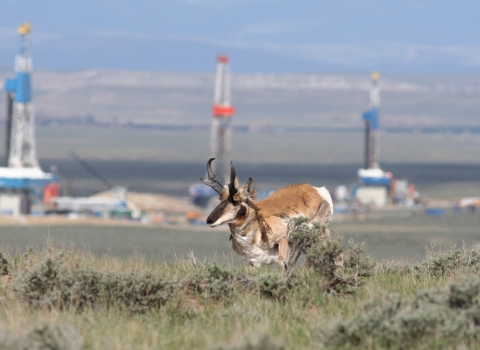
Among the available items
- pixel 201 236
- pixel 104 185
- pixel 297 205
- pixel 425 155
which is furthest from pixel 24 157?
pixel 425 155

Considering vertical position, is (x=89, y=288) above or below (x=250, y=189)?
below

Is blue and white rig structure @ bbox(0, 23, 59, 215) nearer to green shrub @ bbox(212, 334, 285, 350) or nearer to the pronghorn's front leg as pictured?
the pronghorn's front leg

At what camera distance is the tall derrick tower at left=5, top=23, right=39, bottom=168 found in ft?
208

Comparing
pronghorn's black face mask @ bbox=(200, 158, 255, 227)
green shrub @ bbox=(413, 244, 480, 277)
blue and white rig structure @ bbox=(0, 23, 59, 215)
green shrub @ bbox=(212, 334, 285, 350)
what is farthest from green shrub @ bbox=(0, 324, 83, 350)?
blue and white rig structure @ bbox=(0, 23, 59, 215)

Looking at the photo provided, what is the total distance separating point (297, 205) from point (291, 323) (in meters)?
2.41

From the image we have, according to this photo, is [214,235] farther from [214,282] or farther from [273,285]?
[273,285]

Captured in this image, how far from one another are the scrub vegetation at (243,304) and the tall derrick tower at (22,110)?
54.0m

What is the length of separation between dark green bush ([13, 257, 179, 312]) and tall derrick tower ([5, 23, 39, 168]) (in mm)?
55313

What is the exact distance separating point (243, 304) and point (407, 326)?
6.55ft

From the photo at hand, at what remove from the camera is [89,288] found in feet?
29.1

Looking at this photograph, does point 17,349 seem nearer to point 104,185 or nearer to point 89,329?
point 89,329

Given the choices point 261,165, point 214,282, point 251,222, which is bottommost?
point 261,165

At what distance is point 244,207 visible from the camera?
9.91 m

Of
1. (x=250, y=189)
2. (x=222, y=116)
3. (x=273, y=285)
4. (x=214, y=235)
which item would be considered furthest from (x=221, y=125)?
(x=273, y=285)
